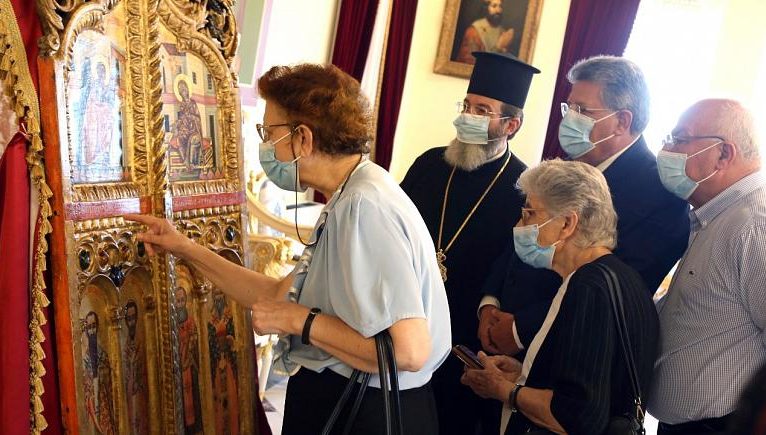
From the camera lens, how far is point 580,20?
7629 millimetres

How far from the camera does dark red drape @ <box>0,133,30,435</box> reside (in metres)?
1.95

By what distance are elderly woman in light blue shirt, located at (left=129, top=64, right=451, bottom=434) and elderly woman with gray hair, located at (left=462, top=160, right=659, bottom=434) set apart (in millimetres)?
320

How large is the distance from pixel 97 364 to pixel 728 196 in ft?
6.33

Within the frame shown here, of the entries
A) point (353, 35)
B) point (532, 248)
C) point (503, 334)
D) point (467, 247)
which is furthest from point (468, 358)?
point (353, 35)

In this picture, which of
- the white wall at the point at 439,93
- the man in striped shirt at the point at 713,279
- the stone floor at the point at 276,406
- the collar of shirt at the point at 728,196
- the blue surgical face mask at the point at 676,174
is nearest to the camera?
the man in striped shirt at the point at 713,279

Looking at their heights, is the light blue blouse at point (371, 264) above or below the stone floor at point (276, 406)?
above

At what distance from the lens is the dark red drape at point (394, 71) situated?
7.73 metres

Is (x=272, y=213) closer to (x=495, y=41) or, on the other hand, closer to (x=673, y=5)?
(x=495, y=41)

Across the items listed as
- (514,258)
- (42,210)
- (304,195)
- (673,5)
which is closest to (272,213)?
(304,195)

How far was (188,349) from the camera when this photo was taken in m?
2.59

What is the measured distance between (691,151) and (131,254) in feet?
5.78

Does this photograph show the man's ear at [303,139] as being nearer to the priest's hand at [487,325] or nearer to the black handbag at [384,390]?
the black handbag at [384,390]

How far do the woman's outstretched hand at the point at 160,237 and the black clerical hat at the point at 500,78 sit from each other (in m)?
1.46

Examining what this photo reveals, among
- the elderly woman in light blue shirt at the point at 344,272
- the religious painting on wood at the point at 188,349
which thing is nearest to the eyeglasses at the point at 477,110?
the elderly woman in light blue shirt at the point at 344,272
